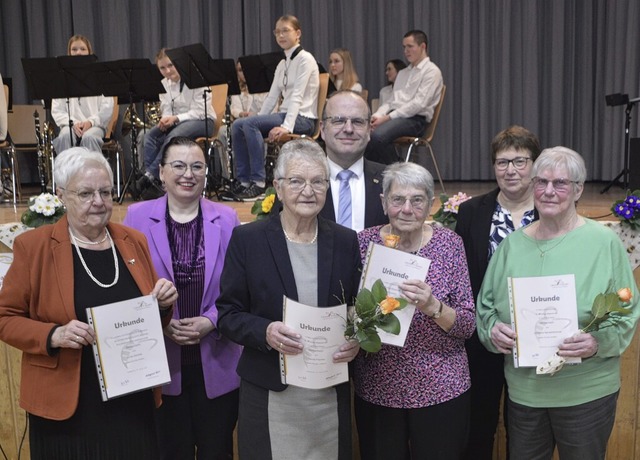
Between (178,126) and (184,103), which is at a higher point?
(184,103)

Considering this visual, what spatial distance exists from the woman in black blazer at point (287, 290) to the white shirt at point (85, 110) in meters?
5.04

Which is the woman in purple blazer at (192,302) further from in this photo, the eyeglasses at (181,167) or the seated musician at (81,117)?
the seated musician at (81,117)

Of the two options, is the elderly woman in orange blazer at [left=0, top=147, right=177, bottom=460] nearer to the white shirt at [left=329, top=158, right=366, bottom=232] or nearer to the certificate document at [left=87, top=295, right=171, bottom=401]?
the certificate document at [left=87, top=295, right=171, bottom=401]

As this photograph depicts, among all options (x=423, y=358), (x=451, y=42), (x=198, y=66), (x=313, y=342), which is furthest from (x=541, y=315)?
(x=451, y=42)

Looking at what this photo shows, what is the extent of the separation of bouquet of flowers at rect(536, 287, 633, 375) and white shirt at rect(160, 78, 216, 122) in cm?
506

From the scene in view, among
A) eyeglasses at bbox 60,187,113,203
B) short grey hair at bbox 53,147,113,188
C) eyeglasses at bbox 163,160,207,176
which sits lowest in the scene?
eyeglasses at bbox 60,187,113,203

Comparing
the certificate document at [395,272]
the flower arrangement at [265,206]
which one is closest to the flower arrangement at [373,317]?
the certificate document at [395,272]

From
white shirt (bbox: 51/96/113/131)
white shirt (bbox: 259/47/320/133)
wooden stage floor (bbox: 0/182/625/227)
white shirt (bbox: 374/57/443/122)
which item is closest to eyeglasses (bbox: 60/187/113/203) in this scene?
wooden stage floor (bbox: 0/182/625/227)

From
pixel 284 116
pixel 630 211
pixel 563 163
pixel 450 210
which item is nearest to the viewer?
pixel 563 163

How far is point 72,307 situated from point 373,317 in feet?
3.45

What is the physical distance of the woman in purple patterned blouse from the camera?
2.52 m

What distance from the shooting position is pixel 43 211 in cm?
386

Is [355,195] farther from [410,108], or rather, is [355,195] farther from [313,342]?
[410,108]

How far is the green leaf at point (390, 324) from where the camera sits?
2.22 m
